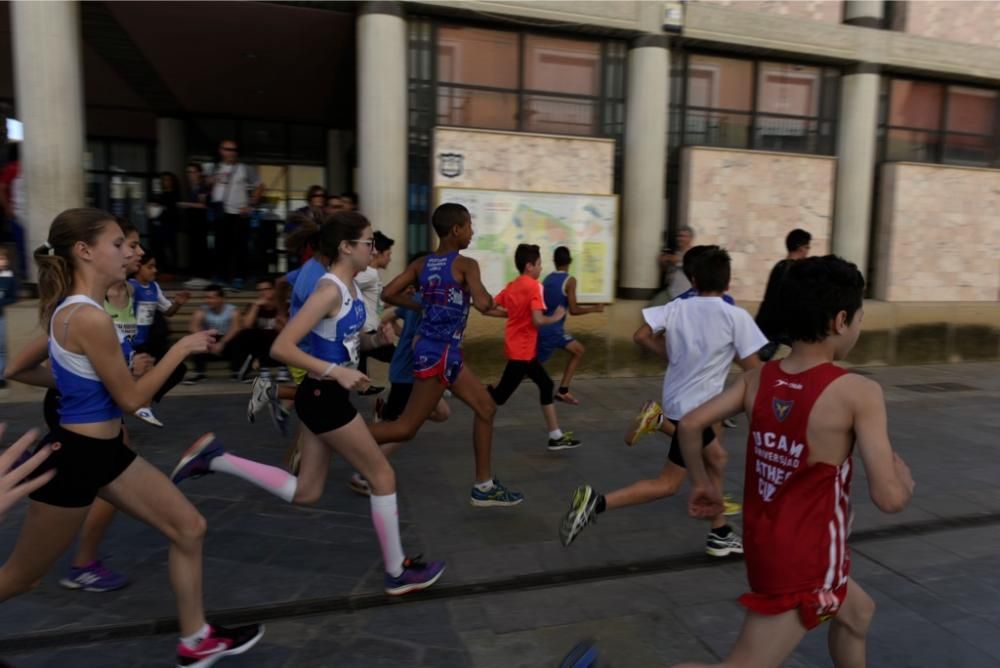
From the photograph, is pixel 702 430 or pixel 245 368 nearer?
pixel 702 430

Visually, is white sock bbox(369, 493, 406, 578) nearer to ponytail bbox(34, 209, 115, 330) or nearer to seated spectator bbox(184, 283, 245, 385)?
ponytail bbox(34, 209, 115, 330)

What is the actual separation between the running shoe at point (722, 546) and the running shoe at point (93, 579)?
3050 mm

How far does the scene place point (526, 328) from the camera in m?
6.03

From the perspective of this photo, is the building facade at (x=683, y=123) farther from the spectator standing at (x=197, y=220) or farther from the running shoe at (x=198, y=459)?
the running shoe at (x=198, y=459)

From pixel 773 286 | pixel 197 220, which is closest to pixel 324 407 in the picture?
pixel 773 286

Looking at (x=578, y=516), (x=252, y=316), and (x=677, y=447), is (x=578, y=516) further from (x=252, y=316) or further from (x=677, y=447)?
(x=252, y=316)

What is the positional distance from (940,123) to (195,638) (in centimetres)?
1284

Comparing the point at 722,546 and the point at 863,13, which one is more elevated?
the point at 863,13

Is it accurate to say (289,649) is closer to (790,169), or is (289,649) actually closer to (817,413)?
(817,413)

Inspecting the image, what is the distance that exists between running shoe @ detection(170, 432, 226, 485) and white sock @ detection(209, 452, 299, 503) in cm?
3

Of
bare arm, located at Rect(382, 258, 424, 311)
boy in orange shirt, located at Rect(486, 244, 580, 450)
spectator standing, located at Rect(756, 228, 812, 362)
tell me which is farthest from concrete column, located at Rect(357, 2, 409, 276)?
spectator standing, located at Rect(756, 228, 812, 362)

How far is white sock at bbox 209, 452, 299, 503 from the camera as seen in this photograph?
11.6ft

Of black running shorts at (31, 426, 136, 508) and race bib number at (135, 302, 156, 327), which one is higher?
race bib number at (135, 302, 156, 327)

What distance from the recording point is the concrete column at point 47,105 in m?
7.89
